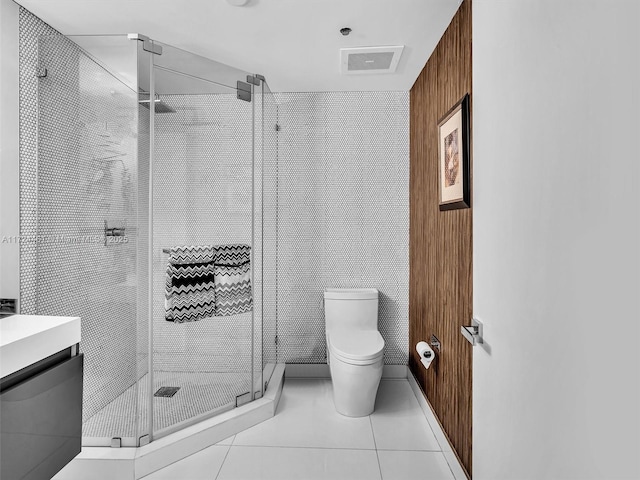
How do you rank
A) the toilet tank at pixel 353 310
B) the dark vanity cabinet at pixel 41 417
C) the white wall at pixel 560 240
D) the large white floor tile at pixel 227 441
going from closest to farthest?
the white wall at pixel 560 240 < the dark vanity cabinet at pixel 41 417 < the large white floor tile at pixel 227 441 < the toilet tank at pixel 353 310

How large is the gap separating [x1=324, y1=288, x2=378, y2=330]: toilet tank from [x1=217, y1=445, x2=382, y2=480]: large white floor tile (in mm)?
986

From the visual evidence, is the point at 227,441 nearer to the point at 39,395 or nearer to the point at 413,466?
the point at 413,466

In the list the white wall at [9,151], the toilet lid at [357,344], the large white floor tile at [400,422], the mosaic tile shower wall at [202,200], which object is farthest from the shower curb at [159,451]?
the white wall at [9,151]

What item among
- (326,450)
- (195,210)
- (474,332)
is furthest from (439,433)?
(195,210)

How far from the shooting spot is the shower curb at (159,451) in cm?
187

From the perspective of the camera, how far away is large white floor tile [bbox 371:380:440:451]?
225cm

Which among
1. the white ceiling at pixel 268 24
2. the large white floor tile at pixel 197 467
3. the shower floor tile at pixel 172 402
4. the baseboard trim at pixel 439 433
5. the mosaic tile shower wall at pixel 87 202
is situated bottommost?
the large white floor tile at pixel 197 467

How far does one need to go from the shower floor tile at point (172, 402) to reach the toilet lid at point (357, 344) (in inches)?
24.8

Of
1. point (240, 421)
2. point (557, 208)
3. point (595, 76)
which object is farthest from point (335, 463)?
point (595, 76)

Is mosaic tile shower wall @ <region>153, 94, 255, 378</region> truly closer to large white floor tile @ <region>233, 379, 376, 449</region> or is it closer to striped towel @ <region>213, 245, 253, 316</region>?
striped towel @ <region>213, 245, 253, 316</region>

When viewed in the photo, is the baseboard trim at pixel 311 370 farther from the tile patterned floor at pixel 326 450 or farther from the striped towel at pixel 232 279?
the striped towel at pixel 232 279

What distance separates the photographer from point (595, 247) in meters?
0.86

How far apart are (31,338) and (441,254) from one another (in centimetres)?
188

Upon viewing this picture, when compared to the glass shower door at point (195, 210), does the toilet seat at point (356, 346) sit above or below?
below
